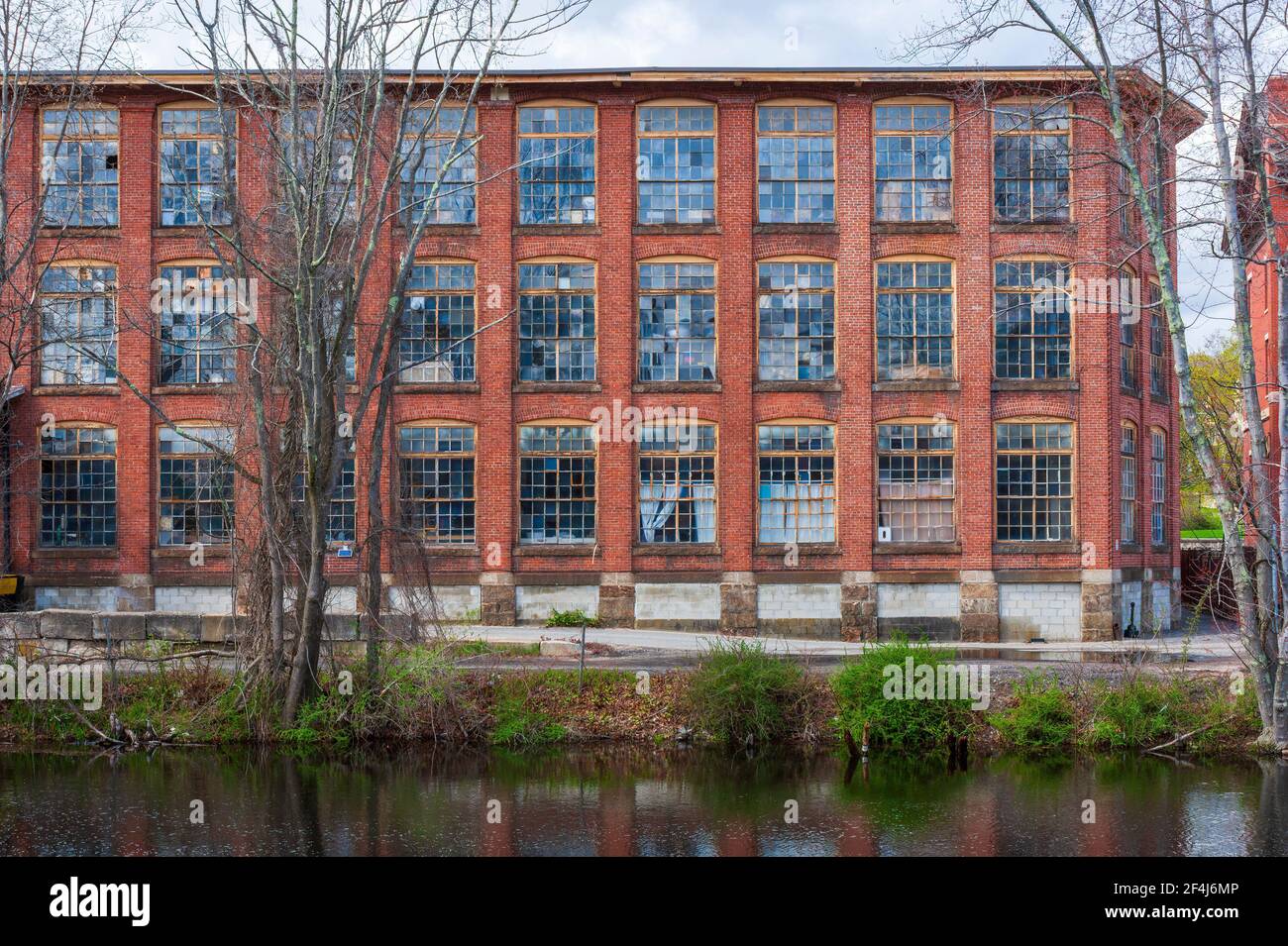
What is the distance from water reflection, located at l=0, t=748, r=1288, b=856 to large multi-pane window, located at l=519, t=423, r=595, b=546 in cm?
1192

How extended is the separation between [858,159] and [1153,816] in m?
18.6

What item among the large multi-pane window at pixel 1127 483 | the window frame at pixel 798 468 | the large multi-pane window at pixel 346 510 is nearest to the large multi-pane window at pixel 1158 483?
the large multi-pane window at pixel 1127 483

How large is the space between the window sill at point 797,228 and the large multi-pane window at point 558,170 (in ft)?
12.8

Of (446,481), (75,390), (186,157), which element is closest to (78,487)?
(75,390)

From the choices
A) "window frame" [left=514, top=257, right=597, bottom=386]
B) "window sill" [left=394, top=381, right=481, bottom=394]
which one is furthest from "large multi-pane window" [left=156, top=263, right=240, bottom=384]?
"window frame" [left=514, top=257, right=597, bottom=386]

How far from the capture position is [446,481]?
28016 mm

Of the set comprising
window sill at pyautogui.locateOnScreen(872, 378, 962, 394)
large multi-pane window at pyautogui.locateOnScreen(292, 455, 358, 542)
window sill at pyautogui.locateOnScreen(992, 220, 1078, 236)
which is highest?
window sill at pyautogui.locateOnScreen(992, 220, 1078, 236)

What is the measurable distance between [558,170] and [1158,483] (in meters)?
16.9

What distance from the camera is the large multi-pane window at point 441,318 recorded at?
28.1 meters

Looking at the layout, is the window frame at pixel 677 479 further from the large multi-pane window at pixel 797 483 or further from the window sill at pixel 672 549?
the large multi-pane window at pixel 797 483

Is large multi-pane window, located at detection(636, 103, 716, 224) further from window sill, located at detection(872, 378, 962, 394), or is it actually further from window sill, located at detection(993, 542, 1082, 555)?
window sill, located at detection(993, 542, 1082, 555)

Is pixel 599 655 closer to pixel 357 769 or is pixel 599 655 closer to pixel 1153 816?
pixel 357 769

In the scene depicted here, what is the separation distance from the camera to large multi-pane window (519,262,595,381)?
92.1 feet

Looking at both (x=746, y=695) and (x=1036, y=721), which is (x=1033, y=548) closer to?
(x=1036, y=721)
